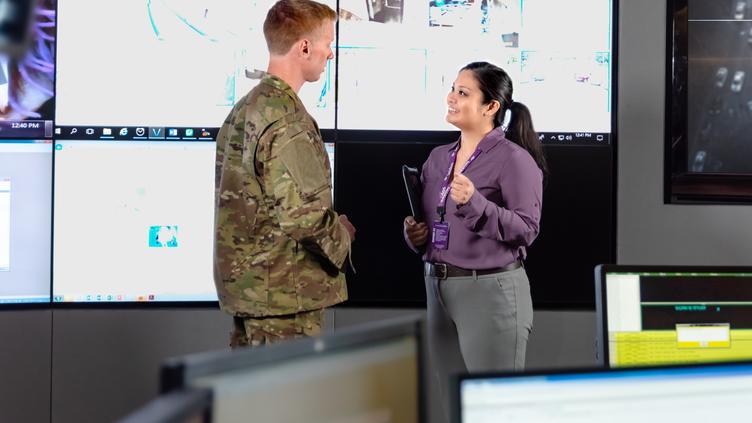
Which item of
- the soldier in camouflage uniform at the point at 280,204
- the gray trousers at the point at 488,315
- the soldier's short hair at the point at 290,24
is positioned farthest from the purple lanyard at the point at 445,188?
the soldier's short hair at the point at 290,24

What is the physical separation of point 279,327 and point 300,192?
39cm

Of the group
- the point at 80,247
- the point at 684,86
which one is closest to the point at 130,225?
the point at 80,247

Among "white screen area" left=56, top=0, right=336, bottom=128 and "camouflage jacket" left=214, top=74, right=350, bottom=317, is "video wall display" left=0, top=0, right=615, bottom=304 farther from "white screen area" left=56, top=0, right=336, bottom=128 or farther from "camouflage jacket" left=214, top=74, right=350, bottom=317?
"camouflage jacket" left=214, top=74, right=350, bottom=317

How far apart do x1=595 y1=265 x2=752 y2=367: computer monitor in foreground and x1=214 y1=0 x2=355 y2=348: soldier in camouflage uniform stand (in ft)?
3.15

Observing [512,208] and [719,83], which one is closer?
[512,208]

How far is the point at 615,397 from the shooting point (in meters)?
1.05

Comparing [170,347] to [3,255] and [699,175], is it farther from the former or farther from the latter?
[699,175]

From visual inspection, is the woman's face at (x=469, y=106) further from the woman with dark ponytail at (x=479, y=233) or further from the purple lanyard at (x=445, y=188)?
the purple lanyard at (x=445, y=188)

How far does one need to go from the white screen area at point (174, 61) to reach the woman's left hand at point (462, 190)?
878 mm

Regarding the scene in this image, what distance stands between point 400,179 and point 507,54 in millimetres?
633

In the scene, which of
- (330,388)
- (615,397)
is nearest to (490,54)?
(615,397)

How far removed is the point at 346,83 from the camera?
3.44m

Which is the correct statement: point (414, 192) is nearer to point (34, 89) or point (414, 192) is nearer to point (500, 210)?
point (500, 210)

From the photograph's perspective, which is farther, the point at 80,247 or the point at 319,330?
the point at 80,247
